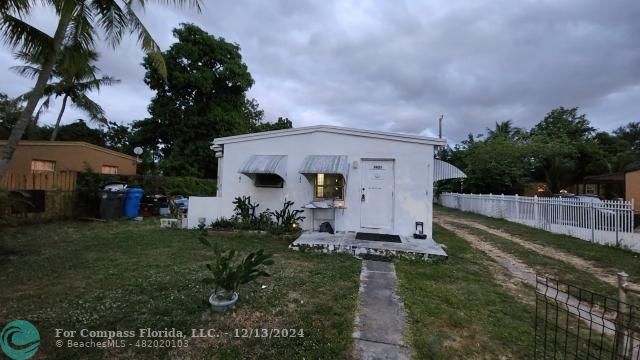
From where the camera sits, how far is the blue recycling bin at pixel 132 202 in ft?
37.5

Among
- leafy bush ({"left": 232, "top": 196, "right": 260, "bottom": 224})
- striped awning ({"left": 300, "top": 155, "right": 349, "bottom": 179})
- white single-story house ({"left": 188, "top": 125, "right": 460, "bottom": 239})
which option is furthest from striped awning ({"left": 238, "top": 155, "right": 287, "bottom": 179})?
leafy bush ({"left": 232, "top": 196, "right": 260, "bottom": 224})

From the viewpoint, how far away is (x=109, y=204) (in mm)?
10906

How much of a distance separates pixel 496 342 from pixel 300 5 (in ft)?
32.9

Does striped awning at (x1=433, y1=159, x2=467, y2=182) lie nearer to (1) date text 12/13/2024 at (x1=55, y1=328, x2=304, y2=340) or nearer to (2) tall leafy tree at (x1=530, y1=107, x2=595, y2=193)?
(1) date text 12/13/2024 at (x1=55, y1=328, x2=304, y2=340)

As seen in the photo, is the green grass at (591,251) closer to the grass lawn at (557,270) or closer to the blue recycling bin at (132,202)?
the grass lawn at (557,270)

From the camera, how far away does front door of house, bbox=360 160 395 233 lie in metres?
8.19

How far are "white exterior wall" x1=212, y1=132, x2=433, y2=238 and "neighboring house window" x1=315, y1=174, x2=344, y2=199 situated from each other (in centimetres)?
22

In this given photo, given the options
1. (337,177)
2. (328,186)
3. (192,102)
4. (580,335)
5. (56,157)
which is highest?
(192,102)

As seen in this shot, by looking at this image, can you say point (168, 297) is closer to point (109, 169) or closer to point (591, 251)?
point (591, 251)

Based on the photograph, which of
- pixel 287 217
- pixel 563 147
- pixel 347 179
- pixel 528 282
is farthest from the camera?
pixel 563 147

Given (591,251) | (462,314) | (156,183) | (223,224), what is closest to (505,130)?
(591,251)

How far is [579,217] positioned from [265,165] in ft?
32.4

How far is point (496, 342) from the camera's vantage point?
3094 millimetres

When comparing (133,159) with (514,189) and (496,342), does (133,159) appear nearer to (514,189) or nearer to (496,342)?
(496,342)
